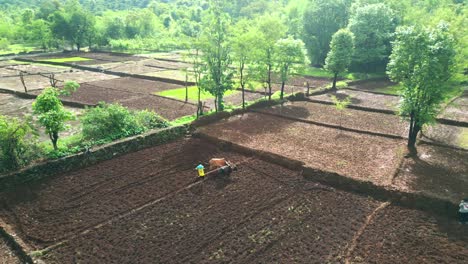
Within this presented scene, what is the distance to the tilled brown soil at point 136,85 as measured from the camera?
42178 millimetres

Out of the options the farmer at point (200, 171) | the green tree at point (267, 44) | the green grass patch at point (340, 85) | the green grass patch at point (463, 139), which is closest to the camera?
the farmer at point (200, 171)

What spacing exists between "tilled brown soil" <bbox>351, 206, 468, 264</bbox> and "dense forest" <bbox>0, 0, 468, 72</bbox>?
1375 cm

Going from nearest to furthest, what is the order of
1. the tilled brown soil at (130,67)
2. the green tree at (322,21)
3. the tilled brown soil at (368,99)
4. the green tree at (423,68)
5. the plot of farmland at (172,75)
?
the green tree at (423,68) → the tilled brown soil at (368,99) → the plot of farmland at (172,75) → the tilled brown soil at (130,67) → the green tree at (322,21)

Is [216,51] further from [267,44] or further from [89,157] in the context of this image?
[89,157]

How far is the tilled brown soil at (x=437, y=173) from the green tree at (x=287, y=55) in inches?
A: 633

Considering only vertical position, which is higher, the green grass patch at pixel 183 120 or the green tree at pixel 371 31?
the green tree at pixel 371 31

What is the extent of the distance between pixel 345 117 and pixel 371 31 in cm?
2455

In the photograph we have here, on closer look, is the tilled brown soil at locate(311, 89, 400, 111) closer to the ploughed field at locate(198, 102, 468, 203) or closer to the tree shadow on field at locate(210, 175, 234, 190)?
the ploughed field at locate(198, 102, 468, 203)

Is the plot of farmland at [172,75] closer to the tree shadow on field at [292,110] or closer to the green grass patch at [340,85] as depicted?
the tree shadow on field at [292,110]

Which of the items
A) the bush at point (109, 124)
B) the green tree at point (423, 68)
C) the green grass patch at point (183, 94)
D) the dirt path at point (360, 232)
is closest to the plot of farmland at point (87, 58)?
the green grass patch at point (183, 94)

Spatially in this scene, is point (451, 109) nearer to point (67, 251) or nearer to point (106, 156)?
point (106, 156)

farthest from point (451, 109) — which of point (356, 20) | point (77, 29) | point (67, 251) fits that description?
point (77, 29)

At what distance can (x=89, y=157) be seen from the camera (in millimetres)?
21391

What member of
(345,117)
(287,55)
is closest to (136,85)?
(287,55)
